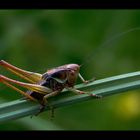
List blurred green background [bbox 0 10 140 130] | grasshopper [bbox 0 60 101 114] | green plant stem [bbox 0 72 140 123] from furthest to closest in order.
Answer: blurred green background [bbox 0 10 140 130], grasshopper [bbox 0 60 101 114], green plant stem [bbox 0 72 140 123]

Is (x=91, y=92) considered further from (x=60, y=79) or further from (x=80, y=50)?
(x=80, y=50)

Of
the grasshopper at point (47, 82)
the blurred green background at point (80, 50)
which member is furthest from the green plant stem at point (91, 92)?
the blurred green background at point (80, 50)

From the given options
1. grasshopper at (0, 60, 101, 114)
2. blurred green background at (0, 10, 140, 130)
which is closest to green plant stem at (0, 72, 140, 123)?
grasshopper at (0, 60, 101, 114)

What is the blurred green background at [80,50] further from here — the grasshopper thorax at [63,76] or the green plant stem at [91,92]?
the green plant stem at [91,92]

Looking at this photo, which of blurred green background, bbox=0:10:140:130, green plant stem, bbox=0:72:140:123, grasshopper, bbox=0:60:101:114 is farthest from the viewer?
blurred green background, bbox=0:10:140:130

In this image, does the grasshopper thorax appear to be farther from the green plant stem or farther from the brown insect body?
the green plant stem

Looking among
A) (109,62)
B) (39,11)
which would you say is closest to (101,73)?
(109,62)

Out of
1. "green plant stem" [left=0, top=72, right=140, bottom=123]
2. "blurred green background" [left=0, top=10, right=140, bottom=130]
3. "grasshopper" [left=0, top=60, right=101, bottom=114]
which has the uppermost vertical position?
"blurred green background" [left=0, top=10, right=140, bottom=130]

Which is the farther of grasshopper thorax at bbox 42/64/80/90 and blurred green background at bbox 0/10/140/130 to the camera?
blurred green background at bbox 0/10/140/130
